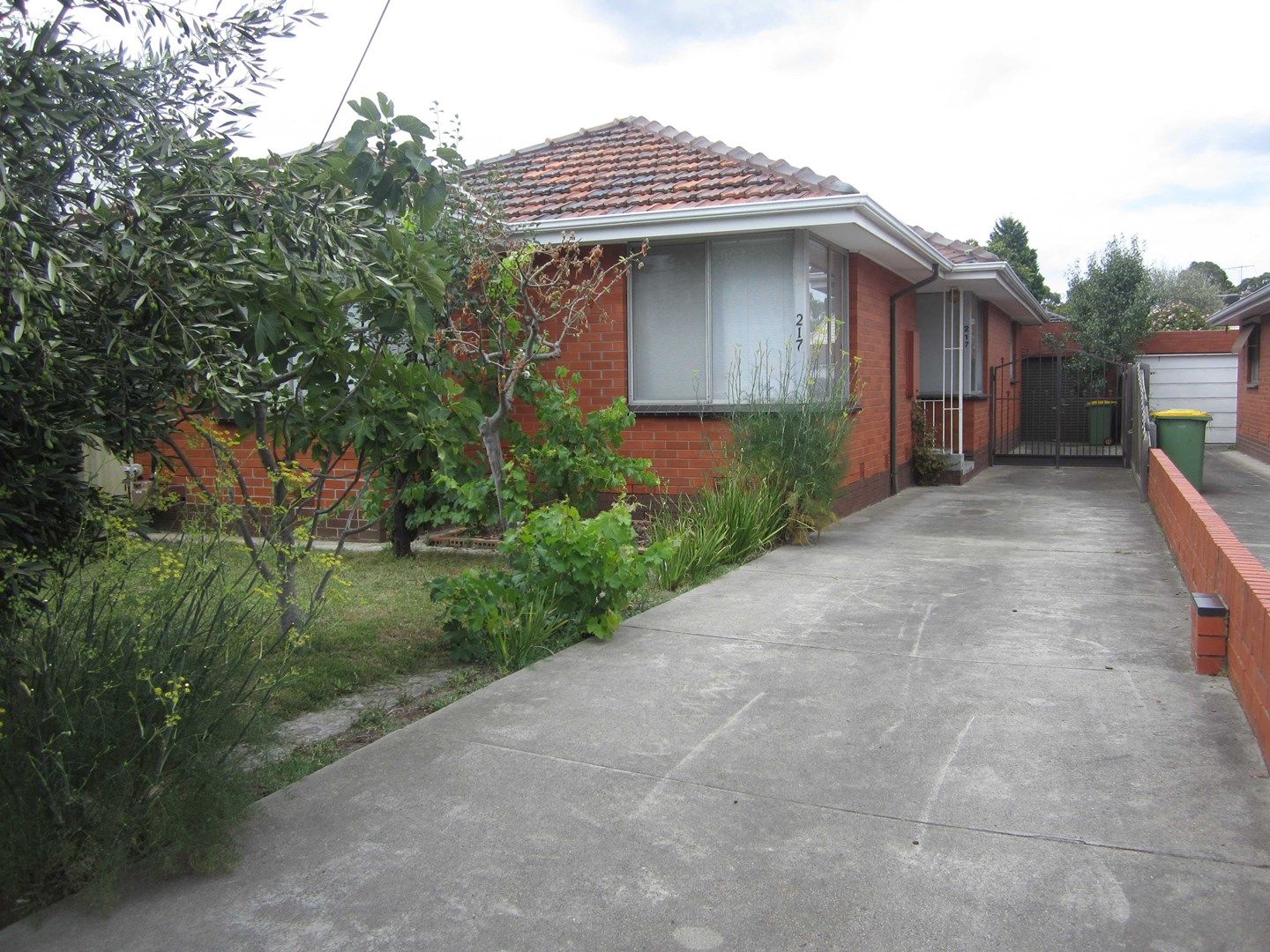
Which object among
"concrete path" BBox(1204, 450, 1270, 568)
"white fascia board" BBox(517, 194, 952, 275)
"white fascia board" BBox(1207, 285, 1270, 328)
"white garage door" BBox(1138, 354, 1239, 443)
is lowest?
"concrete path" BBox(1204, 450, 1270, 568)

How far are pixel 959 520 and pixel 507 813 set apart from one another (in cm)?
877

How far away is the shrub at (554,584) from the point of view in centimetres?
609

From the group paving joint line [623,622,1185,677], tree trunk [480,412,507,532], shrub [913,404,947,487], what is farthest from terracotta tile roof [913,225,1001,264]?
paving joint line [623,622,1185,677]

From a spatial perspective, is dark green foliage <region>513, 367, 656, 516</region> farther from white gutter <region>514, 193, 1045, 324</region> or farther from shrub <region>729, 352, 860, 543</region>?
white gutter <region>514, 193, 1045, 324</region>

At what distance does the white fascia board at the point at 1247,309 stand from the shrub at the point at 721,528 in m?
11.1

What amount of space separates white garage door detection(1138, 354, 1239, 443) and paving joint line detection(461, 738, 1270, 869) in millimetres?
23180

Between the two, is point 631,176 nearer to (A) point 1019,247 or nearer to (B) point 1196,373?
(B) point 1196,373

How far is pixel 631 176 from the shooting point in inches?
462

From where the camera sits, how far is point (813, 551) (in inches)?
377

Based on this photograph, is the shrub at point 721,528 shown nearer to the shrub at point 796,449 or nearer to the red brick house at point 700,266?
the shrub at point 796,449

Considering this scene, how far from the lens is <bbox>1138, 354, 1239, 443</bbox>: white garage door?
24594 millimetres

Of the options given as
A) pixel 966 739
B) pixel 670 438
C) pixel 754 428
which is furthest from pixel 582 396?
pixel 966 739

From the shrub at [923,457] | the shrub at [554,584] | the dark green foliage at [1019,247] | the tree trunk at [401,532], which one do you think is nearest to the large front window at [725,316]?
the tree trunk at [401,532]

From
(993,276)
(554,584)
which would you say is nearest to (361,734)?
(554,584)
